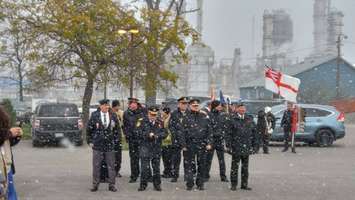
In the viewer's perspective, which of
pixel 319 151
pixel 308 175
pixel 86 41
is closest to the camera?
pixel 308 175

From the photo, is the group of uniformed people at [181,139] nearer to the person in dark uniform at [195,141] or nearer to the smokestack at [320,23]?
the person in dark uniform at [195,141]

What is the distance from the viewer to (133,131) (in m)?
12.7

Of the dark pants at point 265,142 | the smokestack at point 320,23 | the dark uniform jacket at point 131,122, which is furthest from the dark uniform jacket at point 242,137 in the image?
the smokestack at point 320,23

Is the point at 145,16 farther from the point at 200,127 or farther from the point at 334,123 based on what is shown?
the point at 200,127

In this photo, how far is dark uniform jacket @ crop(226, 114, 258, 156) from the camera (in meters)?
11.5

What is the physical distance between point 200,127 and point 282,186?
208cm

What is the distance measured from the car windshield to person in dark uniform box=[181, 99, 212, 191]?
12668 millimetres

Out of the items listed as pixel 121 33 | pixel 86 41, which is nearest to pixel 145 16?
pixel 121 33

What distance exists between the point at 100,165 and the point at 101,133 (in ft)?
2.01

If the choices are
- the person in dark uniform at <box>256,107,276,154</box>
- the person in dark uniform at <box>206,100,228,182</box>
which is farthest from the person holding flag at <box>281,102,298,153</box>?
the person in dark uniform at <box>206,100,228,182</box>

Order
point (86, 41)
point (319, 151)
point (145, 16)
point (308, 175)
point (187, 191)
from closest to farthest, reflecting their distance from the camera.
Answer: point (187, 191) < point (308, 175) < point (319, 151) < point (86, 41) < point (145, 16)

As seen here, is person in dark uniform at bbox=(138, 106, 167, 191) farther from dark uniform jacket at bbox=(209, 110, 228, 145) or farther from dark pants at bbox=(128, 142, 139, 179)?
dark uniform jacket at bbox=(209, 110, 228, 145)

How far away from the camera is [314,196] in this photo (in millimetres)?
10961

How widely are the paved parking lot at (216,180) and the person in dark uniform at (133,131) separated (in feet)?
1.06
